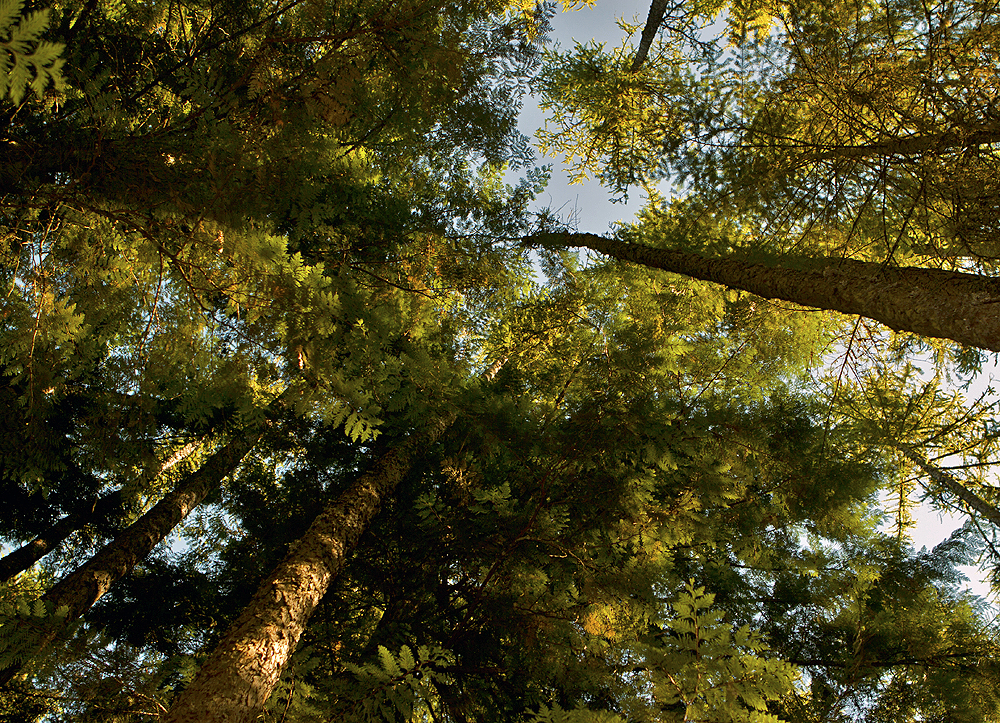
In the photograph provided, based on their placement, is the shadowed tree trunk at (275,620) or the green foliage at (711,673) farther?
the shadowed tree trunk at (275,620)

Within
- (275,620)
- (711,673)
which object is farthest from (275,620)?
(711,673)

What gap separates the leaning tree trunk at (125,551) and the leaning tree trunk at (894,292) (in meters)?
5.66

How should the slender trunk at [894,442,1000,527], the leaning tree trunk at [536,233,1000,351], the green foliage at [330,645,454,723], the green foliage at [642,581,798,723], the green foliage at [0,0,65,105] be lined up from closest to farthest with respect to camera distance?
the green foliage at [0,0,65,105], the green foliage at [642,581,798,723], the leaning tree trunk at [536,233,1000,351], the green foliage at [330,645,454,723], the slender trunk at [894,442,1000,527]

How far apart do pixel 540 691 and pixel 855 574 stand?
391cm

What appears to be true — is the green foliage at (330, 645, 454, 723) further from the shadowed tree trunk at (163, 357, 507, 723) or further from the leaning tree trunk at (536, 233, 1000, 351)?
the leaning tree trunk at (536, 233, 1000, 351)

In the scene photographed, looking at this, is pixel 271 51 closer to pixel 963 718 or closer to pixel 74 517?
pixel 74 517

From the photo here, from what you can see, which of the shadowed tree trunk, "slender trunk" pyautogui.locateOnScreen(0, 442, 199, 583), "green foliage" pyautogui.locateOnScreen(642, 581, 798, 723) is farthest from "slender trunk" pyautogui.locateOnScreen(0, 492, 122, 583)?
"green foliage" pyautogui.locateOnScreen(642, 581, 798, 723)

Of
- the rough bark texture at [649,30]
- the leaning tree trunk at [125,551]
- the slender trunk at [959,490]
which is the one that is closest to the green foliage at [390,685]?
the leaning tree trunk at [125,551]

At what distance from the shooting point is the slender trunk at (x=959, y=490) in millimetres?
5781

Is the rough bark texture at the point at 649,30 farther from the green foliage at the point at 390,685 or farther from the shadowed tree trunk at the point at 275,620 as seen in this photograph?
the green foliage at the point at 390,685

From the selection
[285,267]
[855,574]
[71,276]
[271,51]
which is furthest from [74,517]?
[855,574]

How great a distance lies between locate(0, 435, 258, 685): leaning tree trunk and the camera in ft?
13.3

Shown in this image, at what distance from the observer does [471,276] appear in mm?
6832

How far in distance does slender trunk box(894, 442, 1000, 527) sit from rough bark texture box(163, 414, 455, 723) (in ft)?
19.5
